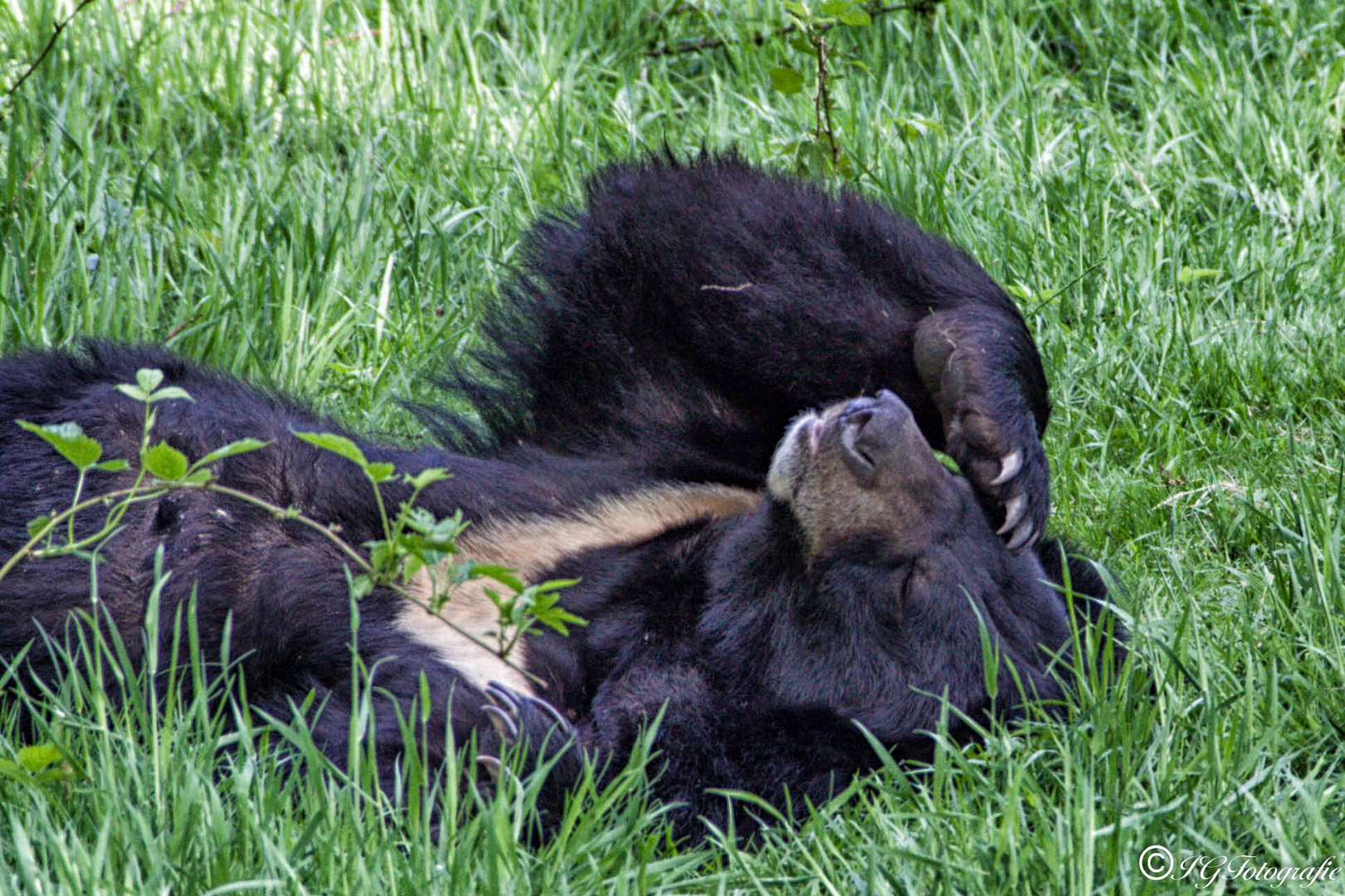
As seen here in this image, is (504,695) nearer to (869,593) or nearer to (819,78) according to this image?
(869,593)

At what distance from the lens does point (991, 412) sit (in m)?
3.11

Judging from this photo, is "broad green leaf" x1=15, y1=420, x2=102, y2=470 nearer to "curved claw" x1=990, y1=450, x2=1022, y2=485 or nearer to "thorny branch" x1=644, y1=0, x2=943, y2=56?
"curved claw" x1=990, y1=450, x2=1022, y2=485

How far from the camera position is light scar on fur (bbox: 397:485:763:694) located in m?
2.70

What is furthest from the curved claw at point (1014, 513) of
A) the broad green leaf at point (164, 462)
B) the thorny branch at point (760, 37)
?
the thorny branch at point (760, 37)

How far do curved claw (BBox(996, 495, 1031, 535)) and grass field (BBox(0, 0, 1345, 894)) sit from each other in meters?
0.31

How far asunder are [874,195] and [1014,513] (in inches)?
46.1

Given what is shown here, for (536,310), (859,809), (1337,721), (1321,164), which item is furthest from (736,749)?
(1321,164)

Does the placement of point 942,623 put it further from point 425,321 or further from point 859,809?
point 425,321

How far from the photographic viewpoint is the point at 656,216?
3.48 metres

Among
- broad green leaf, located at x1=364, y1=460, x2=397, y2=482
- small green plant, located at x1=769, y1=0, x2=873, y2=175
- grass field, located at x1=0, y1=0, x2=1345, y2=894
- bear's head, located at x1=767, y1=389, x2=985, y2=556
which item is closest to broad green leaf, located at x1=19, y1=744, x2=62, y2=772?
grass field, located at x1=0, y1=0, x2=1345, y2=894

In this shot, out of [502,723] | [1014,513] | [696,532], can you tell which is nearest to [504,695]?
[502,723]

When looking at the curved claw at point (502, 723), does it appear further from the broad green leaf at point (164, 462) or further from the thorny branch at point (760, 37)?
the thorny branch at point (760, 37)

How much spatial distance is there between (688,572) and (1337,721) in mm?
1144

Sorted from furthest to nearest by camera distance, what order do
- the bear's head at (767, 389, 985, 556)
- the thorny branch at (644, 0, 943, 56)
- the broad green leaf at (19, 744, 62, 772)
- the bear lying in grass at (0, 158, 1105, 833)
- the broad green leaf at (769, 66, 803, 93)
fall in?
the thorny branch at (644, 0, 943, 56), the broad green leaf at (769, 66, 803, 93), the bear's head at (767, 389, 985, 556), the bear lying in grass at (0, 158, 1105, 833), the broad green leaf at (19, 744, 62, 772)
